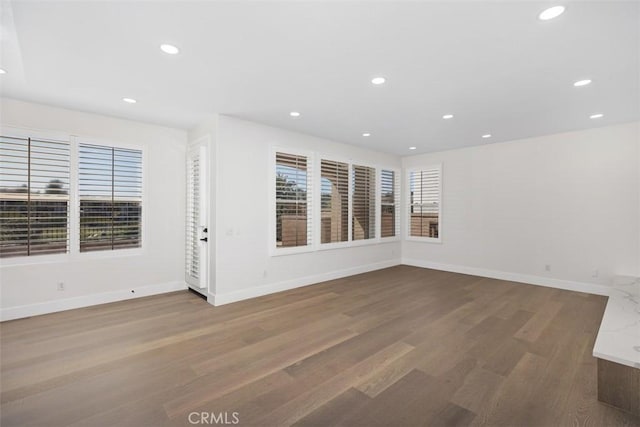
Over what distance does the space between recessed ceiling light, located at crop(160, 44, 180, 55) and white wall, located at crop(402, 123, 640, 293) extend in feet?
18.5

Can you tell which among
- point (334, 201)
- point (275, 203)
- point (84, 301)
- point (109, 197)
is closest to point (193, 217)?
point (109, 197)

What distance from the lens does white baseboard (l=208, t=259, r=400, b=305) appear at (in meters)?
4.09

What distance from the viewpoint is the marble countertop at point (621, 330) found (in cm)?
200

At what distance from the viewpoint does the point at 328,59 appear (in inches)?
100.0

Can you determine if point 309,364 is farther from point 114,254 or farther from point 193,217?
point 114,254

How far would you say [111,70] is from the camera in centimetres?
276

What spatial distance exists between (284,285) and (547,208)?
4.83 meters

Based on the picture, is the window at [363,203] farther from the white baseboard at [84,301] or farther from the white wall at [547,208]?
the white baseboard at [84,301]

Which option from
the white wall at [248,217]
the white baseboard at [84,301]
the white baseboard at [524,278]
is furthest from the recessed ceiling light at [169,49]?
the white baseboard at [524,278]

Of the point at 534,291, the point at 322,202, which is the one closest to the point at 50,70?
the point at 322,202

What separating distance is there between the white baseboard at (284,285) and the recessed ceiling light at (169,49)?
2.98 metres
